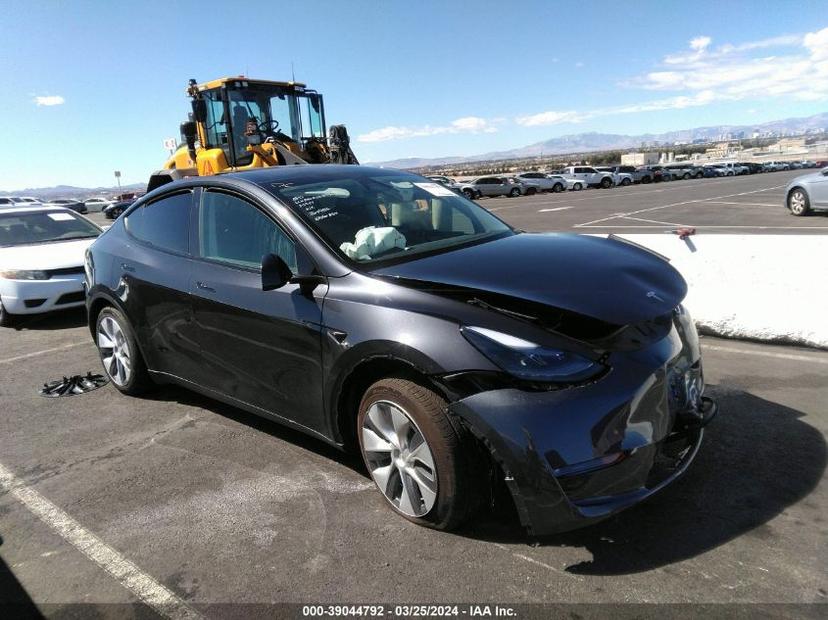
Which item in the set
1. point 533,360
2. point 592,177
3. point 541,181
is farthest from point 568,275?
point 592,177

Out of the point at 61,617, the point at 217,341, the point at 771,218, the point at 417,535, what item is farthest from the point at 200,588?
the point at 771,218

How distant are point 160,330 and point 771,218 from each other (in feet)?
57.5

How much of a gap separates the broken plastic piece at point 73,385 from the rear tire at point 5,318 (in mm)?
2788

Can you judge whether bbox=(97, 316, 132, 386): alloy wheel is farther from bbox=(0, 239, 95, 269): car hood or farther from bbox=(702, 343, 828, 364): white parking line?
bbox=(702, 343, 828, 364): white parking line

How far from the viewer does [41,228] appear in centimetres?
820

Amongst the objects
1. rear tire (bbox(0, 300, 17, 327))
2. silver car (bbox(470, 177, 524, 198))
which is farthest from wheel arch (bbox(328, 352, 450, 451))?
silver car (bbox(470, 177, 524, 198))

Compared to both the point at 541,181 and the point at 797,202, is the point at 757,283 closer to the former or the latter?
the point at 797,202

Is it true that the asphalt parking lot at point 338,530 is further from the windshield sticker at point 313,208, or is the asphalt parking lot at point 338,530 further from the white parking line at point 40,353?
the white parking line at point 40,353

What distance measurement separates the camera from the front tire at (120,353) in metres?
4.37

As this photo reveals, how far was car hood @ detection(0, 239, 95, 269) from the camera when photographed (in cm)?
711

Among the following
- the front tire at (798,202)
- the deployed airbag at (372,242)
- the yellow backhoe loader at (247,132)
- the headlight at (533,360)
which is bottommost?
the front tire at (798,202)

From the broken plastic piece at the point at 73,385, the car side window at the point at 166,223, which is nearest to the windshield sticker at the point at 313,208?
the car side window at the point at 166,223

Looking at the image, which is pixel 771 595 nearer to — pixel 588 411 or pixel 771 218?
pixel 588 411

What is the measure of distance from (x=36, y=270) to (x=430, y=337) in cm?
650
